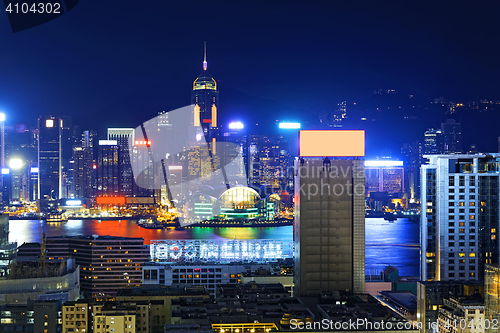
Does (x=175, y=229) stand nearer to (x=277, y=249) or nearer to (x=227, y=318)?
(x=277, y=249)

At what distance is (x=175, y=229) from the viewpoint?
41188 mm

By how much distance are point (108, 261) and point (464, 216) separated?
13.2 m

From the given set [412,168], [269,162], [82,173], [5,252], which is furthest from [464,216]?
[82,173]

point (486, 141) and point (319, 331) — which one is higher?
point (486, 141)

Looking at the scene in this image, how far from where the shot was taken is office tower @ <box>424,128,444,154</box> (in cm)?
4528

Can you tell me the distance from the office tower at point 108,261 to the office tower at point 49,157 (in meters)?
41.8

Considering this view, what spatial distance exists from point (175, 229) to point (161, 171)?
18931 millimetres

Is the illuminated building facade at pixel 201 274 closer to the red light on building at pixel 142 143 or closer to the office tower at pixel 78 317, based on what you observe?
the office tower at pixel 78 317

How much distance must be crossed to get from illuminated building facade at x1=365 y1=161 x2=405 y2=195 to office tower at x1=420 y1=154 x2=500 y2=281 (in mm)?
39033

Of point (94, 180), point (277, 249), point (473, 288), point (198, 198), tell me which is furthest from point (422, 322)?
point (94, 180)

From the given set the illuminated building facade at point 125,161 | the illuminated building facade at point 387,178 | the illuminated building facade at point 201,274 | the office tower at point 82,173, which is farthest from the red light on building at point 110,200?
the illuminated building facade at point 201,274

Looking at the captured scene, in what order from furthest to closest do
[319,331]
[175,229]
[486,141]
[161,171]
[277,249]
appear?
[161,171] → [175,229] → [486,141] → [277,249] → [319,331]

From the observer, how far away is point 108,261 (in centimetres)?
2170

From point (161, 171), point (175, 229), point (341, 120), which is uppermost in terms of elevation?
point (341, 120)
